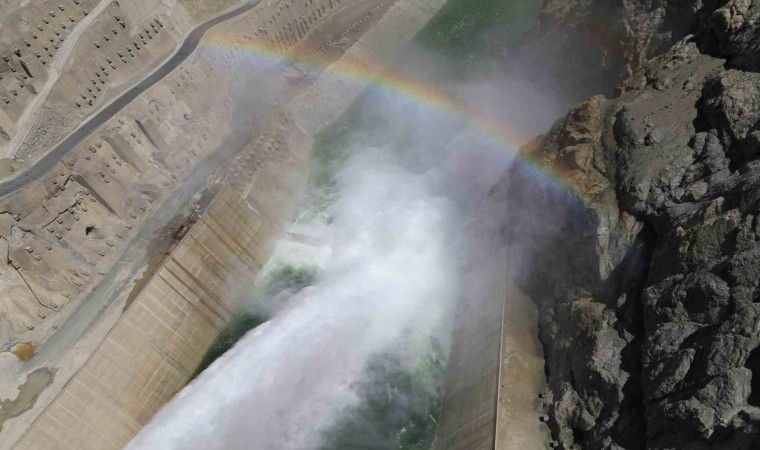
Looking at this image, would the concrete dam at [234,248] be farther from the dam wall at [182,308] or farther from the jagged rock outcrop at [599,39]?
the jagged rock outcrop at [599,39]

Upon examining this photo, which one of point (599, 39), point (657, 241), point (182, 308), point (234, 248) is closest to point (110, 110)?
point (234, 248)

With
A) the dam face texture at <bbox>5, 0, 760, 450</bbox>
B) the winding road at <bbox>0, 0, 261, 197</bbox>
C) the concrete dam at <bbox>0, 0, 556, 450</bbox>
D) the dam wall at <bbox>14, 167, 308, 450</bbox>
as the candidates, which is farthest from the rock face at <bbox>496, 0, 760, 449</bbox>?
the winding road at <bbox>0, 0, 261, 197</bbox>

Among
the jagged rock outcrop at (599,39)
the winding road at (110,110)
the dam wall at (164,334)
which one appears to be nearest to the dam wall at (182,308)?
the dam wall at (164,334)

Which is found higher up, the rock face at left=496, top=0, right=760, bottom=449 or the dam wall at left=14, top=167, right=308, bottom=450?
the rock face at left=496, top=0, right=760, bottom=449

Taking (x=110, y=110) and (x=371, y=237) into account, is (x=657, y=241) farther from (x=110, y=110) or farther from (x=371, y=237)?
(x=110, y=110)

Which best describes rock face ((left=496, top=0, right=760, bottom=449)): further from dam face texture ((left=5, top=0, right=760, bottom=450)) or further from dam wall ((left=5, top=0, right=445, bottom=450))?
dam wall ((left=5, top=0, right=445, bottom=450))

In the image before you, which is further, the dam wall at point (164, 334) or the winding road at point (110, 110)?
the winding road at point (110, 110)
